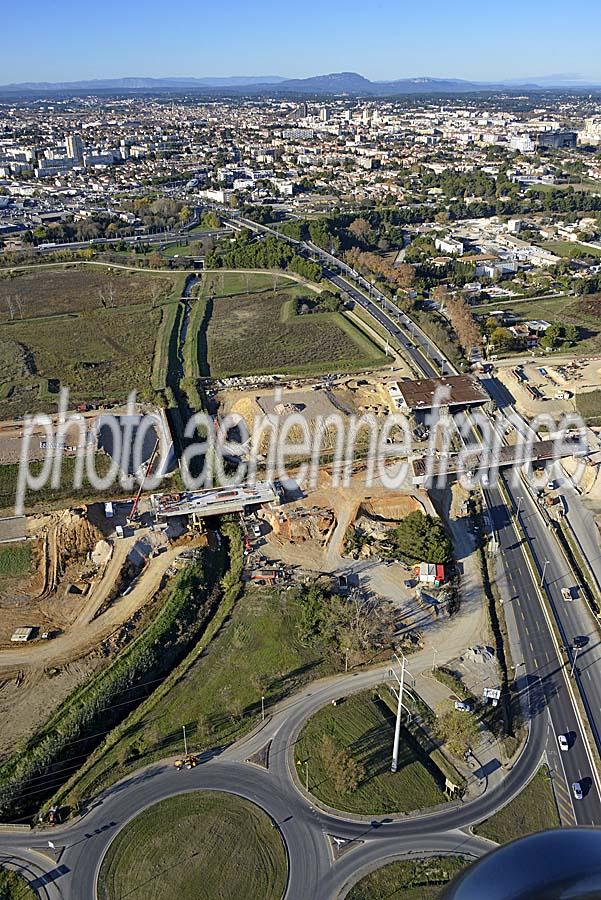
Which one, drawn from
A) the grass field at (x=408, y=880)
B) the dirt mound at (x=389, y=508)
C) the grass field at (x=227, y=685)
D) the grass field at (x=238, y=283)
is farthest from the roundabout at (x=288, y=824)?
the grass field at (x=238, y=283)

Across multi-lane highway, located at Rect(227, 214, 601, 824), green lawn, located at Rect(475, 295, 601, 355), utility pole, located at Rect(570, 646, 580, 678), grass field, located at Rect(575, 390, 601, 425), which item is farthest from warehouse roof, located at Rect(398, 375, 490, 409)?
Result: utility pole, located at Rect(570, 646, 580, 678)

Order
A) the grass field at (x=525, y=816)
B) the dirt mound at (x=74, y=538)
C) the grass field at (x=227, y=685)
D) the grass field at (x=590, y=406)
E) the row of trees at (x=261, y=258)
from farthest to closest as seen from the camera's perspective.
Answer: the row of trees at (x=261, y=258) < the grass field at (x=590, y=406) < the dirt mound at (x=74, y=538) < the grass field at (x=227, y=685) < the grass field at (x=525, y=816)

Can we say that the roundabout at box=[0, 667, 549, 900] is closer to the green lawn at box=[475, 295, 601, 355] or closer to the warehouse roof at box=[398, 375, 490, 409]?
the warehouse roof at box=[398, 375, 490, 409]

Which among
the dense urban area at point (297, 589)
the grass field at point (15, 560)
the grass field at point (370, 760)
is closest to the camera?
the dense urban area at point (297, 589)

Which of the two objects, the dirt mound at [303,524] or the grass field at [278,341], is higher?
the grass field at [278,341]

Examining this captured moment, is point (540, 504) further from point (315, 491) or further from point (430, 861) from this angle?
point (430, 861)

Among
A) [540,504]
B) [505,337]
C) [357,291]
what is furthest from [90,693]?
[357,291]

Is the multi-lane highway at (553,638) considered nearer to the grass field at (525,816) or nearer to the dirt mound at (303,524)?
the grass field at (525,816)
